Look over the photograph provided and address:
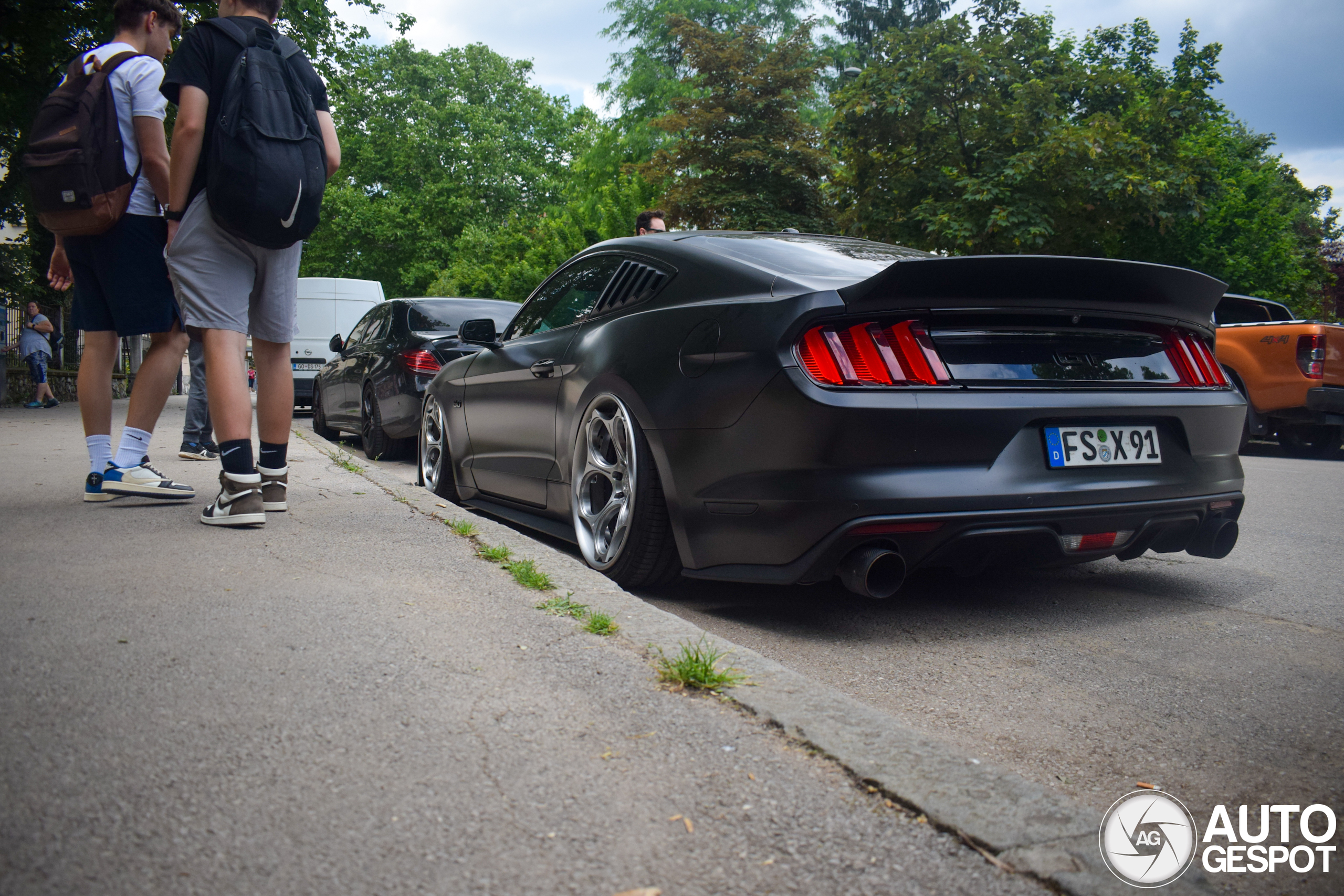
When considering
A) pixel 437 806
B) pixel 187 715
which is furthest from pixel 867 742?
pixel 187 715

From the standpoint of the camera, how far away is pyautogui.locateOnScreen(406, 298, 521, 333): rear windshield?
8.59 m

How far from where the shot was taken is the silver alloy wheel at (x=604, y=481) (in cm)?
377

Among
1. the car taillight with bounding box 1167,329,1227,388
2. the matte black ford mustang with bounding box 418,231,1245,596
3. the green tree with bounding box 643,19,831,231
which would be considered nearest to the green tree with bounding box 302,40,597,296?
the green tree with bounding box 643,19,831,231

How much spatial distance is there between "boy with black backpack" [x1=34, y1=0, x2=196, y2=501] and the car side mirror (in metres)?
1.37

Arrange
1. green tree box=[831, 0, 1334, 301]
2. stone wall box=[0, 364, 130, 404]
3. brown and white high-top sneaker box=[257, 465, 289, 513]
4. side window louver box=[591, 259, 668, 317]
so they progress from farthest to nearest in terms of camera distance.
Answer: green tree box=[831, 0, 1334, 301] < stone wall box=[0, 364, 130, 404] < brown and white high-top sneaker box=[257, 465, 289, 513] < side window louver box=[591, 259, 668, 317]

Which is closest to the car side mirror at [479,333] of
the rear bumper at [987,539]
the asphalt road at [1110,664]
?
the asphalt road at [1110,664]

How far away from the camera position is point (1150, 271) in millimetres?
3400

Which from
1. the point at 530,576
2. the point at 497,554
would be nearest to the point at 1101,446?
the point at 530,576

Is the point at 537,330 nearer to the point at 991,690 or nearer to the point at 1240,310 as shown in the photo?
the point at 991,690

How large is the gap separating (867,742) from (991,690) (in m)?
0.88

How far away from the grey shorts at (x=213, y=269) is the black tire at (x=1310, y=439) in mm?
11662

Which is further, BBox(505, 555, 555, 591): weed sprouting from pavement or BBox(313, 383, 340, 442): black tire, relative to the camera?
BBox(313, 383, 340, 442): black tire

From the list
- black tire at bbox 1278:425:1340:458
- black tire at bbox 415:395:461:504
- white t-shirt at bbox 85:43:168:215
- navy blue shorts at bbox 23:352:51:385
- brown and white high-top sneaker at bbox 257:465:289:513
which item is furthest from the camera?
navy blue shorts at bbox 23:352:51:385

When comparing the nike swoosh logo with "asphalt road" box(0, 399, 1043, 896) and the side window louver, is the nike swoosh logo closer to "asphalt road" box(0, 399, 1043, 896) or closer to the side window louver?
the side window louver
